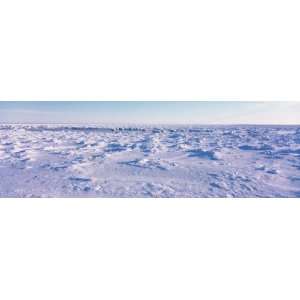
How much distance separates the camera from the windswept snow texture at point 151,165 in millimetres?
3057

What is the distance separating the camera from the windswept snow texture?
3057 mm

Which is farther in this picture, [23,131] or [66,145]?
[23,131]

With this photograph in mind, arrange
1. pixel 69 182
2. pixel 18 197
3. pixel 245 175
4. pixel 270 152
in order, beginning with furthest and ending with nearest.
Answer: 1. pixel 270 152
2. pixel 245 175
3. pixel 69 182
4. pixel 18 197

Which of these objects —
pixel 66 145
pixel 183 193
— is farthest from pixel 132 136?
pixel 183 193

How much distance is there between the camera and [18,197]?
2912mm

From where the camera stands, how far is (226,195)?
115 inches

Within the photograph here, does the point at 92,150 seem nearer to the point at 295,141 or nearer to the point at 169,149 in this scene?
the point at 169,149

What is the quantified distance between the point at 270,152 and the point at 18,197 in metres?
3.39

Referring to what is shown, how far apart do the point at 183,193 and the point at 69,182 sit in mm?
1194

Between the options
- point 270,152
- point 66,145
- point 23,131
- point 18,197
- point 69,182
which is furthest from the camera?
point 23,131

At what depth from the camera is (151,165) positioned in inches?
149
